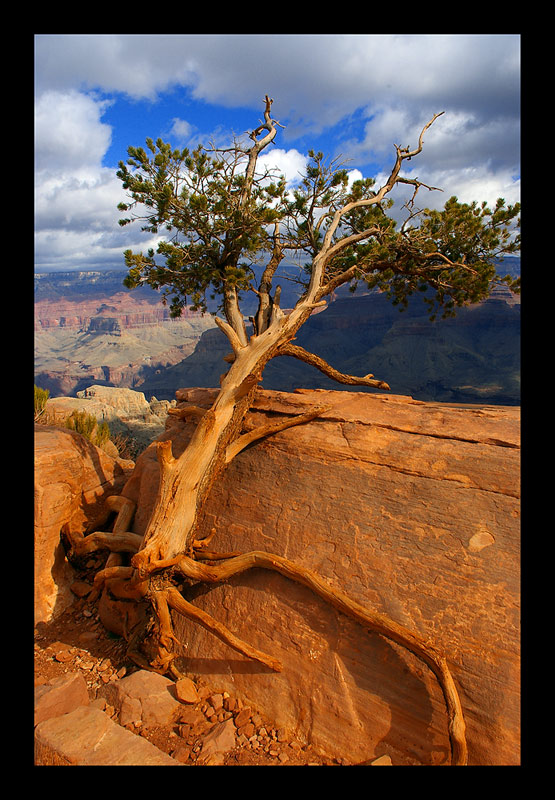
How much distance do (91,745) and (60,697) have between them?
81cm

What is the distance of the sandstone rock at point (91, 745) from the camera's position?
12.2 ft

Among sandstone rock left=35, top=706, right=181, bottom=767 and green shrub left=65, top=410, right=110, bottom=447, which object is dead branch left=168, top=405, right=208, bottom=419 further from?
green shrub left=65, top=410, right=110, bottom=447

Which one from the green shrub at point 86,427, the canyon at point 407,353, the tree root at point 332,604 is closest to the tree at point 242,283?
the tree root at point 332,604

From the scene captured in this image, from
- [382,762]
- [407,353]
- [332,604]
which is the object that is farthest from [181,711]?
[407,353]

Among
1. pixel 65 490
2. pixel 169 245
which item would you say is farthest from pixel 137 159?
pixel 65 490

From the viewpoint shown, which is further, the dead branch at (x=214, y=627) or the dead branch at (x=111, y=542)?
the dead branch at (x=111, y=542)

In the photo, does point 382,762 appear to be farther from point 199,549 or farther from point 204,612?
point 199,549

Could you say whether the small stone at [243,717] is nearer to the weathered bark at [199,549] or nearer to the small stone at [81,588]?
the weathered bark at [199,549]

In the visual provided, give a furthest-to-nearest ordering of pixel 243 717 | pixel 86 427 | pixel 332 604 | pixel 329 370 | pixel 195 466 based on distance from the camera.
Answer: pixel 86 427 → pixel 329 370 → pixel 195 466 → pixel 332 604 → pixel 243 717

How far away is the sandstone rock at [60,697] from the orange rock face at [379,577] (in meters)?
1.24

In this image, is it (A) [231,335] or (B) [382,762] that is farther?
(A) [231,335]

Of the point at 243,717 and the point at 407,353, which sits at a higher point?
the point at 407,353

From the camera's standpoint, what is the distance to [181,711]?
15.5 feet

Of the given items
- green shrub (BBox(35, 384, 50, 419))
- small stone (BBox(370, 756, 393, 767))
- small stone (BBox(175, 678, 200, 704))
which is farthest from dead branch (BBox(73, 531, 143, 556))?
green shrub (BBox(35, 384, 50, 419))
